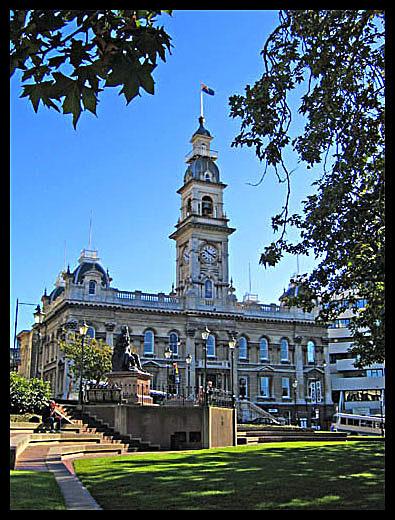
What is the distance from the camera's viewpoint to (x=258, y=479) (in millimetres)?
12531

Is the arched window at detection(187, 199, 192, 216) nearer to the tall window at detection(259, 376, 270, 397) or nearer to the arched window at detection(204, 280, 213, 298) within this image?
the arched window at detection(204, 280, 213, 298)

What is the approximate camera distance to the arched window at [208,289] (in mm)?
65875

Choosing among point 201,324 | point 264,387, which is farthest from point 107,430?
point 264,387

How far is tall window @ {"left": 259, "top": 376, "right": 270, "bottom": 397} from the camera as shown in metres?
66.1

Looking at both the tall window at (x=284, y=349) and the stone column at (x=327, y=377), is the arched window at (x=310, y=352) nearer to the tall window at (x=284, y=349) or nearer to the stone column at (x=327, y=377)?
the stone column at (x=327, y=377)

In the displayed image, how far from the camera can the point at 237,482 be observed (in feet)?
39.8

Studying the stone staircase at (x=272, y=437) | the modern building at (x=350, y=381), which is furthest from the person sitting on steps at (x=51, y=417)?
the modern building at (x=350, y=381)
